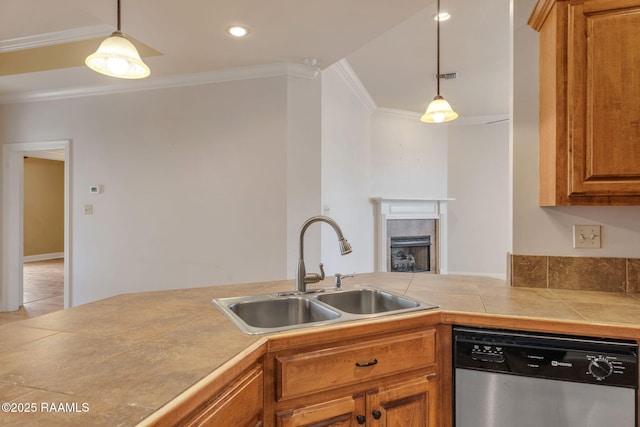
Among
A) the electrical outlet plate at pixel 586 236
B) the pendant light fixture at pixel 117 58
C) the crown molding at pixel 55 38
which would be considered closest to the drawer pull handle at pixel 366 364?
the electrical outlet plate at pixel 586 236

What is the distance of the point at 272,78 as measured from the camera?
10.7 ft

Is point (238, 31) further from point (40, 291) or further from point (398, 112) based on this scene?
point (40, 291)

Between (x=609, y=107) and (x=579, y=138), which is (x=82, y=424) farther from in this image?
(x=609, y=107)

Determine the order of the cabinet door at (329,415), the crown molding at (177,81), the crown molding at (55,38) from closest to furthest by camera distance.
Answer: the cabinet door at (329,415) < the crown molding at (55,38) < the crown molding at (177,81)

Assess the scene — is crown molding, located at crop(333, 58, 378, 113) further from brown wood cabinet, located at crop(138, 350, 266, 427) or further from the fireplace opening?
brown wood cabinet, located at crop(138, 350, 266, 427)

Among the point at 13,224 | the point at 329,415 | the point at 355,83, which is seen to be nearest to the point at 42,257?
the point at 13,224

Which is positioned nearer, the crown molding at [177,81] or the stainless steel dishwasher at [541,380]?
the stainless steel dishwasher at [541,380]

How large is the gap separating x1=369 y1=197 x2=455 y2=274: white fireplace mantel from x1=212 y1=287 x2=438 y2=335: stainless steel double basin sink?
11.7 ft

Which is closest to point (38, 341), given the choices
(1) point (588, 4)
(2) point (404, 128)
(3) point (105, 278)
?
(1) point (588, 4)

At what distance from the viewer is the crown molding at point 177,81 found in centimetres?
323

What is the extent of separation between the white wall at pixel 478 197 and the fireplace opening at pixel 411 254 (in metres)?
0.49

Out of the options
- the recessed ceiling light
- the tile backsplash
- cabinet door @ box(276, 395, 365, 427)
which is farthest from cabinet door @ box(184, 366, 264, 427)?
the recessed ceiling light

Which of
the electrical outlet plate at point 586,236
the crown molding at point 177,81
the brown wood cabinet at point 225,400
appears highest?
the crown molding at point 177,81

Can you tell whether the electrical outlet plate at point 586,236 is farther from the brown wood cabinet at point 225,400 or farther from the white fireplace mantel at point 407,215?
the white fireplace mantel at point 407,215
